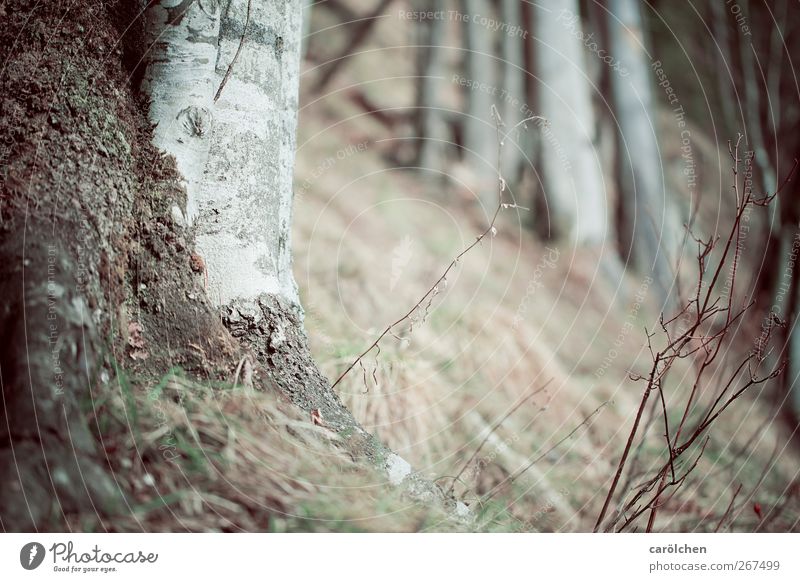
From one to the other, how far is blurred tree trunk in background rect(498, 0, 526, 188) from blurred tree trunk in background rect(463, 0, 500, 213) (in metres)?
0.05

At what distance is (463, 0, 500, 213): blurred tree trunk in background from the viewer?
8.48 ft

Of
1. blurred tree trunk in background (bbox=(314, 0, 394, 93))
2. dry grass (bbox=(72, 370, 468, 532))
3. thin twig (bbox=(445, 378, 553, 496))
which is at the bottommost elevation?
thin twig (bbox=(445, 378, 553, 496))

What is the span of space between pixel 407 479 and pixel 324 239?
1.10m

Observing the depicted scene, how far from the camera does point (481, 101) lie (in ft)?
9.09

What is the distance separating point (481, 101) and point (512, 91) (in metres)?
0.15

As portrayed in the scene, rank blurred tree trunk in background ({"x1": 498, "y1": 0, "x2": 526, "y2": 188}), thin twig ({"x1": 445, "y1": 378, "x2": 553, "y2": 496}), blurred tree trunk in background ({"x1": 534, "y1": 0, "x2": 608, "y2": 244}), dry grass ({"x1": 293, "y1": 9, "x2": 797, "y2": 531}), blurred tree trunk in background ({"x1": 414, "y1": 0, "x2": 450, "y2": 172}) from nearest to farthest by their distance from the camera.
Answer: thin twig ({"x1": 445, "y1": 378, "x2": 553, "y2": 496}) → dry grass ({"x1": 293, "y1": 9, "x2": 797, "y2": 531}) → blurred tree trunk in background ({"x1": 534, "y1": 0, "x2": 608, "y2": 244}) → blurred tree trunk in background ({"x1": 498, "y1": 0, "x2": 526, "y2": 188}) → blurred tree trunk in background ({"x1": 414, "y1": 0, "x2": 450, "y2": 172})

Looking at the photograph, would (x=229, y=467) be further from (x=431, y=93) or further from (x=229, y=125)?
(x=431, y=93)

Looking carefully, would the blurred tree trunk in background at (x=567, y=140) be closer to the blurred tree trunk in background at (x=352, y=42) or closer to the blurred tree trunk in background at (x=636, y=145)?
the blurred tree trunk in background at (x=636, y=145)

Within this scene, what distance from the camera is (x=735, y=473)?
5.53 ft

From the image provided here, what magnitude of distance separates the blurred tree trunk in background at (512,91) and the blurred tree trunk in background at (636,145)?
0.36 meters

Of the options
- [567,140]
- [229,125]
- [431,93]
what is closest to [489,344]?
[567,140]

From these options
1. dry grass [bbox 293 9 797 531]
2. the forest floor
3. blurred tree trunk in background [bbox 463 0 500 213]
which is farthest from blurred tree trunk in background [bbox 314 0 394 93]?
blurred tree trunk in background [bbox 463 0 500 213]

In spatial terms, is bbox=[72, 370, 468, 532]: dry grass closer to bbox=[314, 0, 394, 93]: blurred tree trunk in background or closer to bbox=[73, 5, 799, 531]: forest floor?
bbox=[73, 5, 799, 531]: forest floor
